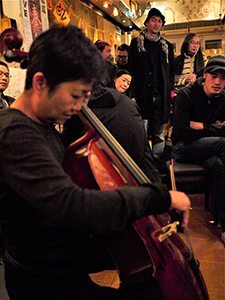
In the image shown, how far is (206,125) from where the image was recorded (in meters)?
2.47

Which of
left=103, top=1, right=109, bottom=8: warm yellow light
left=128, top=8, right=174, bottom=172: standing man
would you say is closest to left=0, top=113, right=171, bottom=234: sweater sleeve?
left=128, top=8, right=174, bottom=172: standing man

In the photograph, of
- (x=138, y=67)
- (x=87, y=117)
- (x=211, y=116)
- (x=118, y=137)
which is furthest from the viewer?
(x=138, y=67)

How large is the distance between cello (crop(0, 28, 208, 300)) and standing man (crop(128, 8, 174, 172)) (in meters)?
2.46

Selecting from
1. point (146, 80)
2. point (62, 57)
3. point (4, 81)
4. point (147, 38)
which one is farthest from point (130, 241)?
point (147, 38)

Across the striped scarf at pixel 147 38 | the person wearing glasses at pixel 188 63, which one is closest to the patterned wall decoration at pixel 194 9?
the person wearing glasses at pixel 188 63

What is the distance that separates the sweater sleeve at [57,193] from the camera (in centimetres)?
64

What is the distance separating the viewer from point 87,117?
0.89 meters

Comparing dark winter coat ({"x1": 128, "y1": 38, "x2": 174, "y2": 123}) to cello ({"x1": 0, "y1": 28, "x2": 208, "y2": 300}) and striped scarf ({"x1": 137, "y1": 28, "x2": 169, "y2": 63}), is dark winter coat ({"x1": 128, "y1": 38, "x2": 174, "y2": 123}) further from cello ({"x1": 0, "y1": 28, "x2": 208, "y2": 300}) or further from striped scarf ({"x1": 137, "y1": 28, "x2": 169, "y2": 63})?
cello ({"x1": 0, "y1": 28, "x2": 208, "y2": 300})

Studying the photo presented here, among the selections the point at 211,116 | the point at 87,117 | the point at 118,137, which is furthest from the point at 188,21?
the point at 87,117

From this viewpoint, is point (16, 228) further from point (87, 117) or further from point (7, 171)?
point (87, 117)

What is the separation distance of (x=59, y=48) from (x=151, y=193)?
1.29 ft

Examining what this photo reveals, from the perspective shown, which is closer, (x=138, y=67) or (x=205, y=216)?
(x=205, y=216)

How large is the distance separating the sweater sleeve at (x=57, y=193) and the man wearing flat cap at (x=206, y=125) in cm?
176

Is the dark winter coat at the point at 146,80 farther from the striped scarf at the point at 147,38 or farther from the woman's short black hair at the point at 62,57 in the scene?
the woman's short black hair at the point at 62,57
